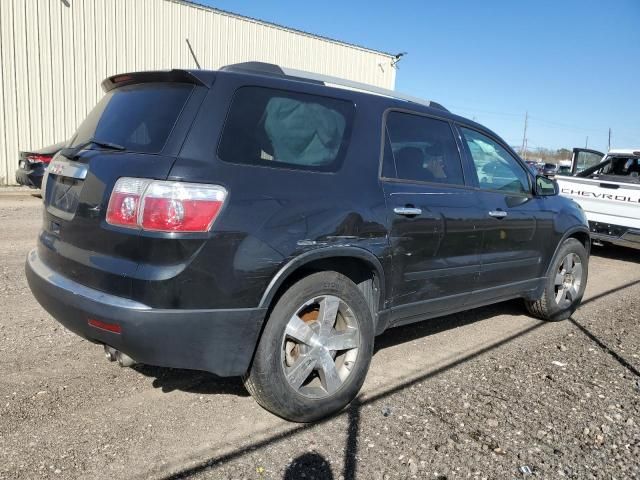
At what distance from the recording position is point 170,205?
2588mm

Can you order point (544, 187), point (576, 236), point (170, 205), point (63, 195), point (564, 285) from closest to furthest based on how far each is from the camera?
1. point (170, 205)
2. point (63, 195)
3. point (544, 187)
4. point (564, 285)
5. point (576, 236)

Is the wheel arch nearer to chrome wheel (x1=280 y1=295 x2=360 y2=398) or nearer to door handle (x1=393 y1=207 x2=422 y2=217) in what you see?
door handle (x1=393 y1=207 x2=422 y2=217)

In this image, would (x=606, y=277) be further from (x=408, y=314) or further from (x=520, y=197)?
(x=408, y=314)

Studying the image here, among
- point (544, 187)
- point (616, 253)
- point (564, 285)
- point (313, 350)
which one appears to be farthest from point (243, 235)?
point (616, 253)

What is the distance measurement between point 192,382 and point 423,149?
222 cm

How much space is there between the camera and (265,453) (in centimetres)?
281

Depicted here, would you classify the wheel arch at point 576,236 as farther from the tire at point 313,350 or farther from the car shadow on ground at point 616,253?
the car shadow on ground at point 616,253

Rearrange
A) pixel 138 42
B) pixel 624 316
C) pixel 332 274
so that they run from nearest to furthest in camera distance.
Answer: pixel 332 274, pixel 624 316, pixel 138 42

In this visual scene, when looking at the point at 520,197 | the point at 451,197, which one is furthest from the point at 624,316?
the point at 451,197

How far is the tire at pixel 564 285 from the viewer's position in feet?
17.1

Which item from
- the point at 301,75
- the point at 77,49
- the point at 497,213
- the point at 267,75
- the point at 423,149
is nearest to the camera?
the point at 267,75

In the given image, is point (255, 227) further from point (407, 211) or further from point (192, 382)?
point (192, 382)

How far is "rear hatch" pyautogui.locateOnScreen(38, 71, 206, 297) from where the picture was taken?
2.67 metres

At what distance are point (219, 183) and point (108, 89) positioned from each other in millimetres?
1426
